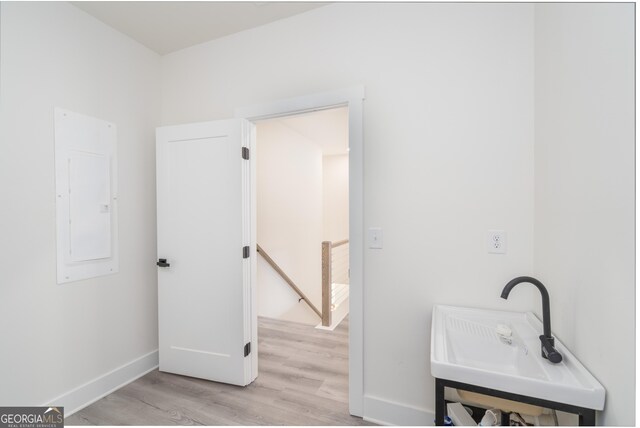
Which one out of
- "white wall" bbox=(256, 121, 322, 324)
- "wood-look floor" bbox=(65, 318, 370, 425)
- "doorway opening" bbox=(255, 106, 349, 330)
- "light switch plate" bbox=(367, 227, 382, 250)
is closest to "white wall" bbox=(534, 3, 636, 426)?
"light switch plate" bbox=(367, 227, 382, 250)

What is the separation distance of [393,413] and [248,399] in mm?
997

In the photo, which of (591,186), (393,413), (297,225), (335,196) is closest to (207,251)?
(393,413)

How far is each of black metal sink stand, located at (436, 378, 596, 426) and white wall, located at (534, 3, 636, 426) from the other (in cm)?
6

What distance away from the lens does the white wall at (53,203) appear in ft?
5.25

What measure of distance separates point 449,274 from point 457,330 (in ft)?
1.11

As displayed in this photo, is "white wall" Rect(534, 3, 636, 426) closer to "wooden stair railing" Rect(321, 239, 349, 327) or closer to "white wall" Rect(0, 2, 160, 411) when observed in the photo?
"wooden stair railing" Rect(321, 239, 349, 327)

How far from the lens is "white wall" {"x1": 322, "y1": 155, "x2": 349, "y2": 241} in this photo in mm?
6520

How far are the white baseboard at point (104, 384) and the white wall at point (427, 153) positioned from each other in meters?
1.84

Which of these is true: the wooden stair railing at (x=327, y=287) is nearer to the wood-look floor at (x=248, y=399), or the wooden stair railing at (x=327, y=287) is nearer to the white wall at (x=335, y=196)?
the wood-look floor at (x=248, y=399)

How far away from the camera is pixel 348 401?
1.98 m

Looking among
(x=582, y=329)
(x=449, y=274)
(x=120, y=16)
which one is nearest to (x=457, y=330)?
(x=449, y=274)

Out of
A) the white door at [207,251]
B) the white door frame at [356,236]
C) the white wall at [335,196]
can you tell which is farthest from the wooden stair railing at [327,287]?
the white wall at [335,196]

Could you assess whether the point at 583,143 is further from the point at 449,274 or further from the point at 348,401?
the point at 348,401

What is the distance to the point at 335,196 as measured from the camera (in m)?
6.65
